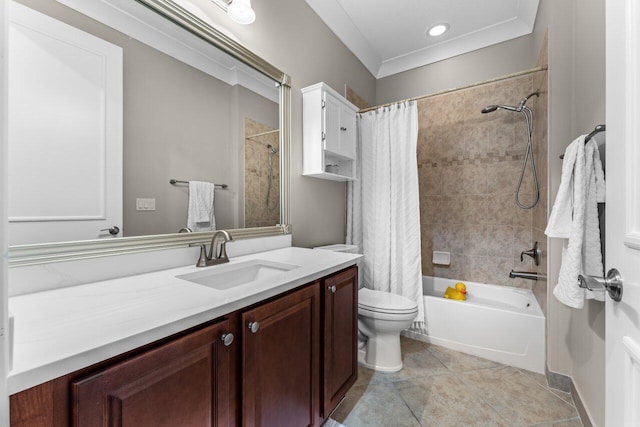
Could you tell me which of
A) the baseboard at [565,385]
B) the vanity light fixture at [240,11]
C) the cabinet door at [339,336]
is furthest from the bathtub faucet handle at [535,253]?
the vanity light fixture at [240,11]

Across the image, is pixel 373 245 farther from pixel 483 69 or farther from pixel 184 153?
pixel 483 69

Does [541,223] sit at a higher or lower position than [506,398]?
higher

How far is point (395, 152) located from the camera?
2.23 metres

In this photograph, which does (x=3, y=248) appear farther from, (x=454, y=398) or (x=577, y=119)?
(x=577, y=119)

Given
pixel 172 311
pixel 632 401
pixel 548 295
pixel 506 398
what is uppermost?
pixel 172 311

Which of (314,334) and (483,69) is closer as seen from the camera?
(314,334)

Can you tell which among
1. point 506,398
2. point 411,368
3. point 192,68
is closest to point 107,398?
point 192,68

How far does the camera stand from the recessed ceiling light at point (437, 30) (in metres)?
2.40

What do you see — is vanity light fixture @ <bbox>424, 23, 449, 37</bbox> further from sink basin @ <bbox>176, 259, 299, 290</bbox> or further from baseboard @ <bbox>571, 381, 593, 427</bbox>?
baseboard @ <bbox>571, 381, 593, 427</bbox>

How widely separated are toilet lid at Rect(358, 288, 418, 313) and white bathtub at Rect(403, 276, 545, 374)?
1.46ft

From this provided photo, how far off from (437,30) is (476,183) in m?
1.46

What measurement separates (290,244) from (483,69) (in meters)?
2.48

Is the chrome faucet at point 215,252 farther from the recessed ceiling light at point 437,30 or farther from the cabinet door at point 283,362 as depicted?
the recessed ceiling light at point 437,30

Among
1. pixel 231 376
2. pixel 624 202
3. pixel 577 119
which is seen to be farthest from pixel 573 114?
pixel 231 376
